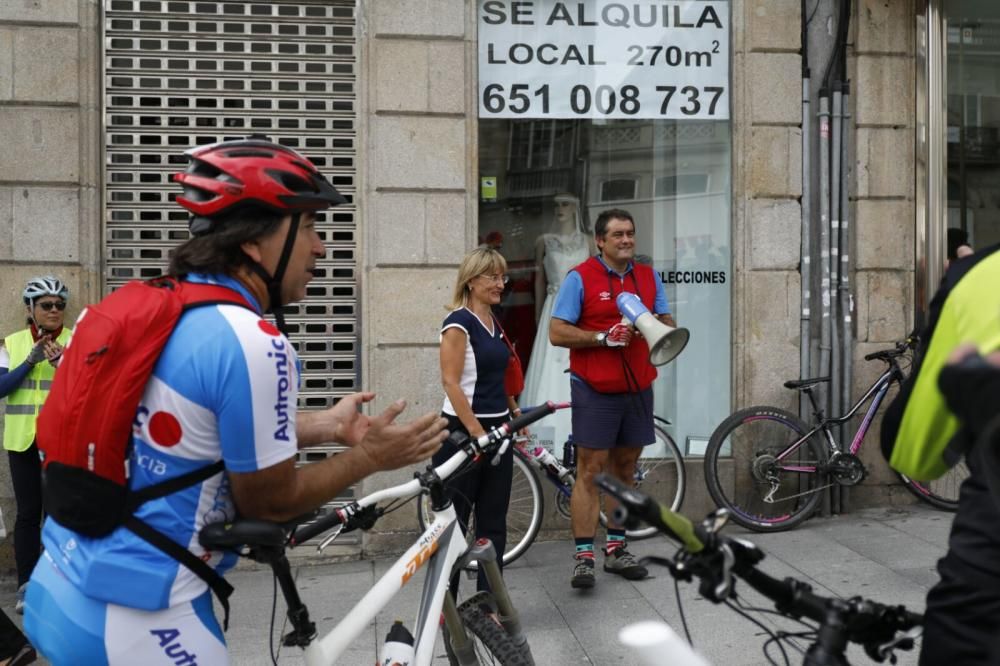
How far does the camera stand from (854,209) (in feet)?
27.1

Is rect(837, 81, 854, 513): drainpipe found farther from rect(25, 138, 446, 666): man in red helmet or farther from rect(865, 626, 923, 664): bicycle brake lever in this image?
rect(25, 138, 446, 666): man in red helmet

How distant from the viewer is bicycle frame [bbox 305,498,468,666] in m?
3.04

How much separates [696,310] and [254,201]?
6.31m

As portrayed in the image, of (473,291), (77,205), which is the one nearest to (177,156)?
(77,205)

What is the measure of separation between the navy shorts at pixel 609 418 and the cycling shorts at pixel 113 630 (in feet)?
14.3

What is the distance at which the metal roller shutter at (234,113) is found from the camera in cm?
768

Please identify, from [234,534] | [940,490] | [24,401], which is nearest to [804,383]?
[940,490]

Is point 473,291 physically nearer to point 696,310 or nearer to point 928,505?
point 696,310

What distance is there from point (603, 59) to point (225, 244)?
20.4 feet

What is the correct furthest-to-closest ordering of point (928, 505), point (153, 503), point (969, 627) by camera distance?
point (928, 505) → point (153, 503) → point (969, 627)

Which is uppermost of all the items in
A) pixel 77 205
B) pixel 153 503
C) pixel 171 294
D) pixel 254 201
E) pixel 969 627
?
pixel 77 205

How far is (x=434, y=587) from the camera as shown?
3463mm

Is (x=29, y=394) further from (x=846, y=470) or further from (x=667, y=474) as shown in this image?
(x=846, y=470)

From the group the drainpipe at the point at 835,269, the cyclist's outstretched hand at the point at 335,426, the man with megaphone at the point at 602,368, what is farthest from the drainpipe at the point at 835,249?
the cyclist's outstretched hand at the point at 335,426
